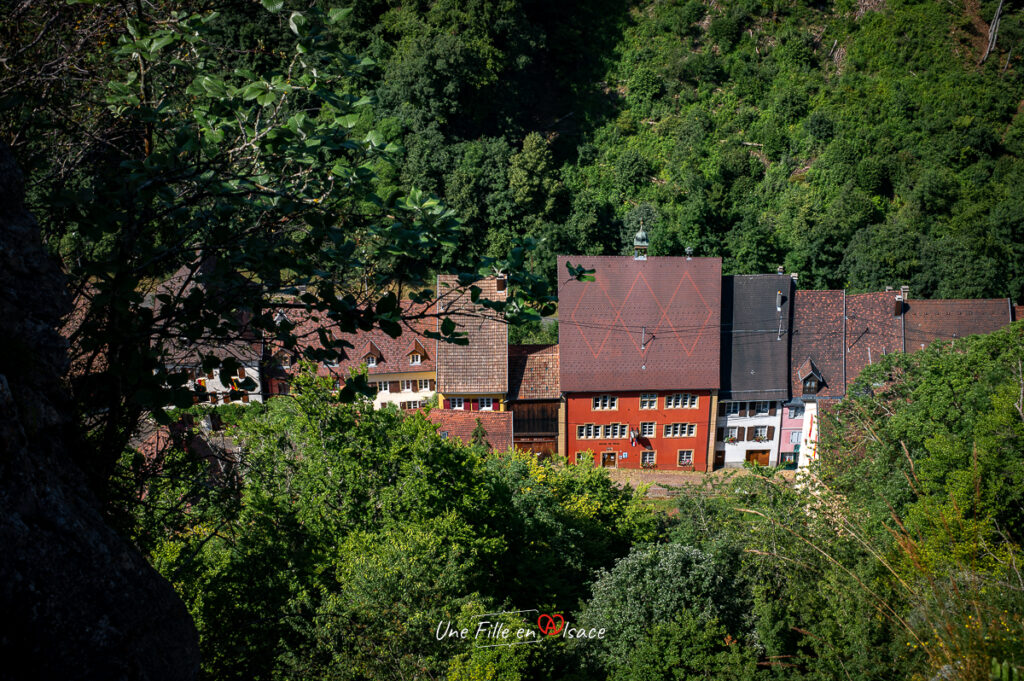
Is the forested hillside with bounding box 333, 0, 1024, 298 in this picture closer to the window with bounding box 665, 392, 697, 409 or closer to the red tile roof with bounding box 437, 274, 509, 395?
the red tile roof with bounding box 437, 274, 509, 395

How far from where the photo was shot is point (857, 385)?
85.4ft

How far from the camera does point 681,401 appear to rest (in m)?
35.2

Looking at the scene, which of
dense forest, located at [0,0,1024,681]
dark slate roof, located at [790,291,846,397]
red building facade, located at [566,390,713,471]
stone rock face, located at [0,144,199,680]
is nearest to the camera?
stone rock face, located at [0,144,199,680]

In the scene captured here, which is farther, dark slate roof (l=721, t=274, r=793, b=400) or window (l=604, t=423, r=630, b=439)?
dark slate roof (l=721, t=274, r=793, b=400)

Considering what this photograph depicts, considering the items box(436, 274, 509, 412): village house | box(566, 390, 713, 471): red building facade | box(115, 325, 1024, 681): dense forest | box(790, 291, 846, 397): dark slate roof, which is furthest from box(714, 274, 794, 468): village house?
box(115, 325, 1024, 681): dense forest

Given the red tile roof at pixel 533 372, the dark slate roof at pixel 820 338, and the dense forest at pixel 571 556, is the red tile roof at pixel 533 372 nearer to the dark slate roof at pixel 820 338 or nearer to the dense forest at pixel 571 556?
the dense forest at pixel 571 556

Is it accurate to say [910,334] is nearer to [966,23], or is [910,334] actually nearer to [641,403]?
[641,403]

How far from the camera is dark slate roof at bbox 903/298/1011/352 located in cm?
3553

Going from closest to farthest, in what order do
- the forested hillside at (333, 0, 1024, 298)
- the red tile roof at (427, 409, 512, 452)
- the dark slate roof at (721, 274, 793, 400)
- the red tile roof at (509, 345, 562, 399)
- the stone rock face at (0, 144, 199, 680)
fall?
the stone rock face at (0, 144, 199, 680) < the red tile roof at (427, 409, 512, 452) < the red tile roof at (509, 345, 562, 399) < the dark slate roof at (721, 274, 793, 400) < the forested hillside at (333, 0, 1024, 298)

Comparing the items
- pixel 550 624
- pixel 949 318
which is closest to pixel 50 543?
pixel 550 624

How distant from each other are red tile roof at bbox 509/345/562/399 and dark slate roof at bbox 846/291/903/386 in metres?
14.7

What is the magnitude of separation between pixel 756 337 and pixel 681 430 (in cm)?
604

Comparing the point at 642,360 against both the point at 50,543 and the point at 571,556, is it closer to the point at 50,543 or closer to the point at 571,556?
the point at 571,556

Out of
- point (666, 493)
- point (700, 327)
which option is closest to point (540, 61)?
point (700, 327)
